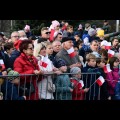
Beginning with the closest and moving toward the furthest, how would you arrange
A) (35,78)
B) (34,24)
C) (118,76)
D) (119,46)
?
(35,78) → (118,76) → (119,46) → (34,24)

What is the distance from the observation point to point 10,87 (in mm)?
9133

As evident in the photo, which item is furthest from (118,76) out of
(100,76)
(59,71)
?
(59,71)

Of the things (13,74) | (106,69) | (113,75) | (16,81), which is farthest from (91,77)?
(13,74)

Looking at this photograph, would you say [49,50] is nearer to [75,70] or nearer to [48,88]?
[75,70]

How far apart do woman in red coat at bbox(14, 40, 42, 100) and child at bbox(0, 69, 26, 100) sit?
18cm

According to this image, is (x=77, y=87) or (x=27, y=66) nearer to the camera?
(x=27, y=66)

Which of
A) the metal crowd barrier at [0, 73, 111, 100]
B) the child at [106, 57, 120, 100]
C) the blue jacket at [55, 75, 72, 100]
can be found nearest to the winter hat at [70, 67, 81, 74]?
the metal crowd barrier at [0, 73, 111, 100]

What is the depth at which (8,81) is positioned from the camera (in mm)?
9094

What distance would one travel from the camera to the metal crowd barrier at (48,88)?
30.0ft

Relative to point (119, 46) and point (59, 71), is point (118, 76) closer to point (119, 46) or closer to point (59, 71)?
point (59, 71)

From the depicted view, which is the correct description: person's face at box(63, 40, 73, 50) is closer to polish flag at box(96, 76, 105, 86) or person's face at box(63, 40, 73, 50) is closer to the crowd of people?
the crowd of people

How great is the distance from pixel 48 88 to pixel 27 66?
1.95ft

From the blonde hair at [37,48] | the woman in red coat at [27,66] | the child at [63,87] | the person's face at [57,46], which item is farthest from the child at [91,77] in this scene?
the woman in red coat at [27,66]
